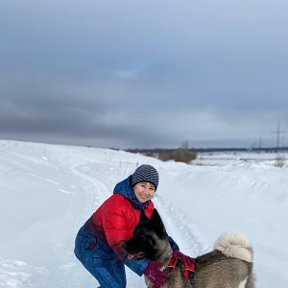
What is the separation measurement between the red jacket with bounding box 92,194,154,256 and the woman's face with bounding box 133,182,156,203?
0.12 meters

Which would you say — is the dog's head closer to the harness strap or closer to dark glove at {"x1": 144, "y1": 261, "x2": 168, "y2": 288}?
dark glove at {"x1": 144, "y1": 261, "x2": 168, "y2": 288}

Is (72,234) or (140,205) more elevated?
(140,205)

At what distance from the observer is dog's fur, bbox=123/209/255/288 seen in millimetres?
3584

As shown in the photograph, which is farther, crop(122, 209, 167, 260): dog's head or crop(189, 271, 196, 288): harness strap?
crop(189, 271, 196, 288): harness strap

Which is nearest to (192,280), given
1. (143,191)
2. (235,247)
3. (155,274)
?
(155,274)

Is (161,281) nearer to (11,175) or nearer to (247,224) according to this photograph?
(247,224)

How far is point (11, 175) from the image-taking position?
46.4 feet

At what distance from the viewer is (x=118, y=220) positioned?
3666 mm

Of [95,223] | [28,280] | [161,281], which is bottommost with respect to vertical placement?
[28,280]

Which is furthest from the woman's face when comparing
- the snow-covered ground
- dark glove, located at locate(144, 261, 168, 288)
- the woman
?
the snow-covered ground

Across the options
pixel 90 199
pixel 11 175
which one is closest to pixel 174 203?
pixel 90 199

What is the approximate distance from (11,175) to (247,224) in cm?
909

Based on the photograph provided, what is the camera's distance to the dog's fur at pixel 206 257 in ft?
11.8

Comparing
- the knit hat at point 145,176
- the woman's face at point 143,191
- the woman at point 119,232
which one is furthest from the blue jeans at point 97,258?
the knit hat at point 145,176
